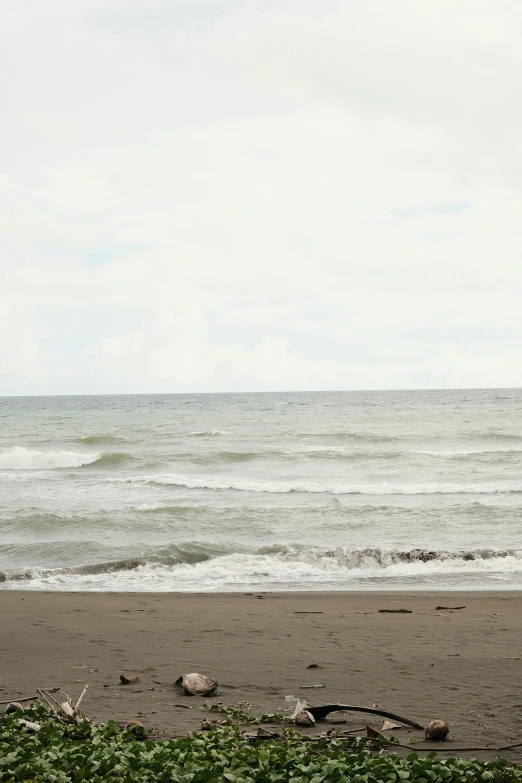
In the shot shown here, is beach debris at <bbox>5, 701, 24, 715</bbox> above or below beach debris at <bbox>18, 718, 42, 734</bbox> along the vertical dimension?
below


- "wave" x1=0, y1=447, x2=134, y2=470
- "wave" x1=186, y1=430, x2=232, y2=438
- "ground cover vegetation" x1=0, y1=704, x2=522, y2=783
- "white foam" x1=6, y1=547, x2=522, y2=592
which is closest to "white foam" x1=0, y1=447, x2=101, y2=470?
"wave" x1=0, y1=447, x2=134, y2=470

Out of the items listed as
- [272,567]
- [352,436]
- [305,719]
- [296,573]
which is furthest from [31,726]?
[352,436]

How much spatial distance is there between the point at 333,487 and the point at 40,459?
17.3 m

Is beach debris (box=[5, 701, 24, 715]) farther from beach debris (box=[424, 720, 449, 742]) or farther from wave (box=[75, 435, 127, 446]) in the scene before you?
wave (box=[75, 435, 127, 446])

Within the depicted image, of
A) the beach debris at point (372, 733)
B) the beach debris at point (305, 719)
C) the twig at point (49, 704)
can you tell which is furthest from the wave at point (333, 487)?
the beach debris at point (372, 733)

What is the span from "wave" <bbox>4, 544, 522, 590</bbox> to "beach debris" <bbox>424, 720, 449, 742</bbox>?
738cm

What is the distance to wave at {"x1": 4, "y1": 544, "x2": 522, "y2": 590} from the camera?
12586 millimetres

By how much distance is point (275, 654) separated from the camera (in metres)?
7.33

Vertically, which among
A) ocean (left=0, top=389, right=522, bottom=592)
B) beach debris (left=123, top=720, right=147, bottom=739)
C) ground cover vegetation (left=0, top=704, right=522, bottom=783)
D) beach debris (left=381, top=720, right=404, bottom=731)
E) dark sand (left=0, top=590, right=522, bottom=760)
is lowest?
ocean (left=0, top=389, right=522, bottom=592)

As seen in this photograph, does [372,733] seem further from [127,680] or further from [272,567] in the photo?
[272,567]

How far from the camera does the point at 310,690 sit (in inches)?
240

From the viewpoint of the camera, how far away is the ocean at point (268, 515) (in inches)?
513

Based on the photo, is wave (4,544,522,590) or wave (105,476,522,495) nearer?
wave (4,544,522,590)

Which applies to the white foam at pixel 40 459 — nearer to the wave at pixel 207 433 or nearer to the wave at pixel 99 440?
the wave at pixel 99 440
